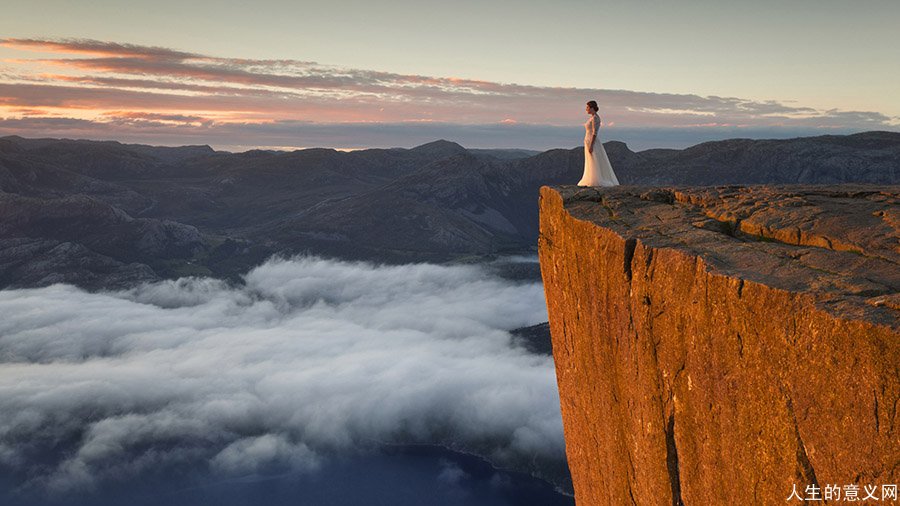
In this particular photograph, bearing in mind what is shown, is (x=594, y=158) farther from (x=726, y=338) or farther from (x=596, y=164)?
(x=726, y=338)

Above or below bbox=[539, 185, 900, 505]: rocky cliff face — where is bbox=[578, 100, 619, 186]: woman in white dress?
above

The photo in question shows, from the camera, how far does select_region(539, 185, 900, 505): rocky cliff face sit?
13.2m

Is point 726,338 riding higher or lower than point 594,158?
lower

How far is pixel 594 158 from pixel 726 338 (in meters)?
16.6

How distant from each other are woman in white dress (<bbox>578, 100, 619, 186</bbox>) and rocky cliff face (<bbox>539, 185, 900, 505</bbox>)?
3.54 metres

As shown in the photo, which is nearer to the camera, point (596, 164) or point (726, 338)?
point (726, 338)

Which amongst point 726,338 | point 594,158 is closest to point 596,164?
point 594,158

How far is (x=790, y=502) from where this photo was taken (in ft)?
47.8

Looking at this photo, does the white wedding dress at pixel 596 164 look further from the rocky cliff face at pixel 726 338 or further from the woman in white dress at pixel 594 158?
the rocky cliff face at pixel 726 338

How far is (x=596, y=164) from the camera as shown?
1232 inches

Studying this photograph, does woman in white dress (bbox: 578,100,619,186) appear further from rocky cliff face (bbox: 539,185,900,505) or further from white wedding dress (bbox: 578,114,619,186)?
rocky cliff face (bbox: 539,185,900,505)

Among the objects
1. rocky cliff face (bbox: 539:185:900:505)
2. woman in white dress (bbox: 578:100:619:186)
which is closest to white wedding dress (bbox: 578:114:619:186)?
woman in white dress (bbox: 578:100:619:186)

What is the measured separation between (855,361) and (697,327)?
4.73 metres

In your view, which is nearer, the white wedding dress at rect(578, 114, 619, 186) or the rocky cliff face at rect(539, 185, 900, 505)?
the rocky cliff face at rect(539, 185, 900, 505)
